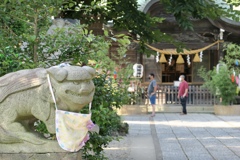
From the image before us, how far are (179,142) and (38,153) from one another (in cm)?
659

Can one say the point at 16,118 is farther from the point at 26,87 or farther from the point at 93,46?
the point at 93,46

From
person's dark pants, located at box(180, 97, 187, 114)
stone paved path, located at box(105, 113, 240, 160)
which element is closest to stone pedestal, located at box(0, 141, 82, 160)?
stone paved path, located at box(105, 113, 240, 160)

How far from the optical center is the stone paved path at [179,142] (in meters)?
8.36

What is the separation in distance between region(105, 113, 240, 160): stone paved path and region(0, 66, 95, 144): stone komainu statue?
14.4 feet

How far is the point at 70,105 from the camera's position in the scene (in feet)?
12.6

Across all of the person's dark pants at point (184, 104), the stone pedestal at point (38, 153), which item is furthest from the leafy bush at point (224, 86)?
the stone pedestal at point (38, 153)

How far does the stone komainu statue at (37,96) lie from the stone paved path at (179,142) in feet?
14.4

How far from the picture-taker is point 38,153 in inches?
156

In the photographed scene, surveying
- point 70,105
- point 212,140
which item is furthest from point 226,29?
point 70,105

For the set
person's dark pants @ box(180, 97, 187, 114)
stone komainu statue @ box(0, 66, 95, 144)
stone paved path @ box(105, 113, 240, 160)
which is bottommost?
stone paved path @ box(105, 113, 240, 160)

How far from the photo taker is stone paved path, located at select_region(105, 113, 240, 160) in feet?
27.4

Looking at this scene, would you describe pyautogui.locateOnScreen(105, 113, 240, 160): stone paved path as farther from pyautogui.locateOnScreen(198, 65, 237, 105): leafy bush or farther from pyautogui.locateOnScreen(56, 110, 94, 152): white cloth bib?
pyautogui.locateOnScreen(56, 110, 94, 152): white cloth bib

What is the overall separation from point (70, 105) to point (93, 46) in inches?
79.2

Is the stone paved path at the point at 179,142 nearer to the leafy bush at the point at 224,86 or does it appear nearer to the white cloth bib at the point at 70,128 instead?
the leafy bush at the point at 224,86
